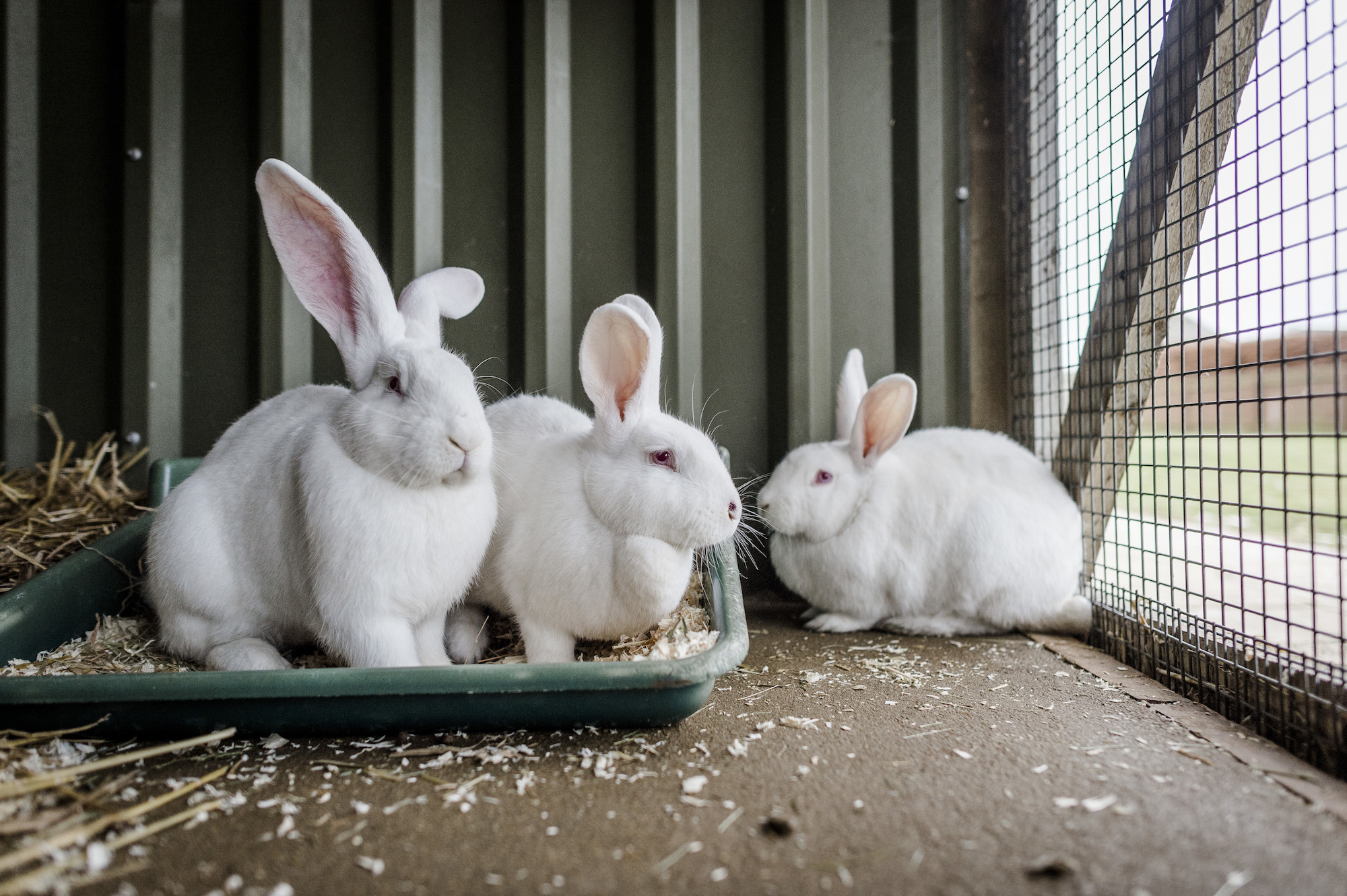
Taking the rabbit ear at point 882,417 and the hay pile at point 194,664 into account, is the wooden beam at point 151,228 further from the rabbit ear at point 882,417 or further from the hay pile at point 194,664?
the rabbit ear at point 882,417

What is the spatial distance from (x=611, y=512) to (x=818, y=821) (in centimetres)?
80

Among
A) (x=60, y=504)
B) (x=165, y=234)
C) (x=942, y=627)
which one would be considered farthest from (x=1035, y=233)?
(x=60, y=504)

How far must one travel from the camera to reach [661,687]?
1447mm

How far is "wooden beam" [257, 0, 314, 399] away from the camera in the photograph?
2951mm

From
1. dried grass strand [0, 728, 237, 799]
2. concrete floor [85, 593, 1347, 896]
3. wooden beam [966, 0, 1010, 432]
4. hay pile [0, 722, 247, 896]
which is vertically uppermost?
wooden beam [966, 0, 1010, 432]

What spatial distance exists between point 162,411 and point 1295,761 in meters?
3.72

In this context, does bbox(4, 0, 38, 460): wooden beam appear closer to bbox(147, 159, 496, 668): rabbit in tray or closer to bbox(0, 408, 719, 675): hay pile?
bbox(0, 408, 719, 675): hay pile

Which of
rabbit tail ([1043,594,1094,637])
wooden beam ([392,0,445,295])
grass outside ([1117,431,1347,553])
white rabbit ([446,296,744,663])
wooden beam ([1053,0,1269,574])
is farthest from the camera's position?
wooden beam ([392,0,445,295])

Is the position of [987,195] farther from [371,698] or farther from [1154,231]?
[371,698]

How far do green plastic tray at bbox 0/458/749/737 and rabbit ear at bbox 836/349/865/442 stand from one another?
138 cm

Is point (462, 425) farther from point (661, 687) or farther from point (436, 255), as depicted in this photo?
point (436, 255)

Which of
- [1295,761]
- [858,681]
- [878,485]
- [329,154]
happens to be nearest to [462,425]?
[858,681]

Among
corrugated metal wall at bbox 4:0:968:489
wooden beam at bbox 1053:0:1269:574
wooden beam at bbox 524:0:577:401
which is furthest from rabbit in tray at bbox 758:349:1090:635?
wooden beam at bbox 524:0:577:401

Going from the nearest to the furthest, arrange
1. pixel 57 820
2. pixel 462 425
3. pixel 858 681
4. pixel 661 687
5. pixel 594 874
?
pixel 594 874
pixel 57 820
pixel 661 687
pixel 462 425
pixel 858 681
